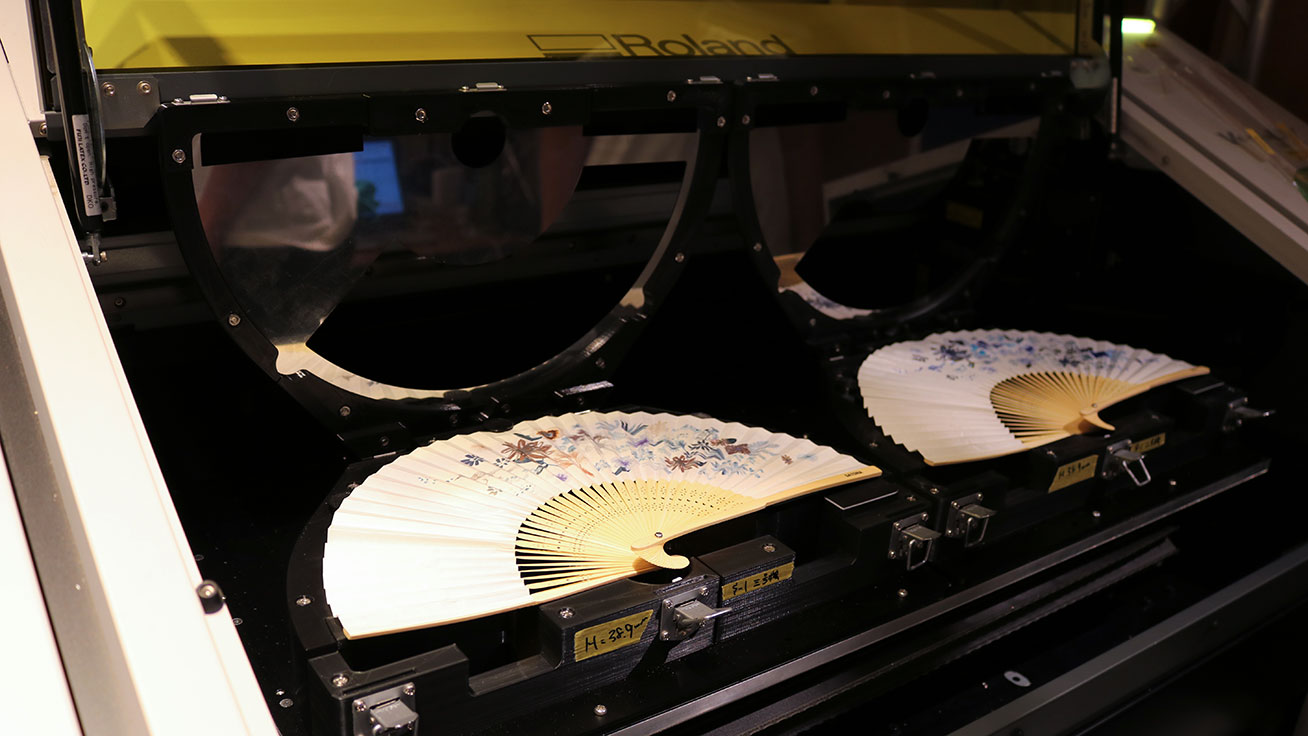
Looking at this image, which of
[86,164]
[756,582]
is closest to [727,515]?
[756,582]

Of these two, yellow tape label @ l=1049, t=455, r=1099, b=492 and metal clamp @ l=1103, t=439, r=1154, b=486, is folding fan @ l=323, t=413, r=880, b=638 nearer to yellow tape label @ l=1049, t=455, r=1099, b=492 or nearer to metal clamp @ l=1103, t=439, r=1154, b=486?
yellow tape label @ l=1049, t=455, r=1099, b=492

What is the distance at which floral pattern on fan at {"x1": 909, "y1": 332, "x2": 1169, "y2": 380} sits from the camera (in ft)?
6.08

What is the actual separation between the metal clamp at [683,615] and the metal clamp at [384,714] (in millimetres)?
306

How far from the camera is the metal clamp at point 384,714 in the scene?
0.95 metres

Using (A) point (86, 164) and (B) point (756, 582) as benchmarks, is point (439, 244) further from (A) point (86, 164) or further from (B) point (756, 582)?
(B) point (756, 582)

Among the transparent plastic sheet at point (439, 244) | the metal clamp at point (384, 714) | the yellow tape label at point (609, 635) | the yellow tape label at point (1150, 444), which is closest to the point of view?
the metal clamp at point (384, 714)

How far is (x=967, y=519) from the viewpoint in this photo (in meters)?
1.44

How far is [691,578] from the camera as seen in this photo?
1.17 meters

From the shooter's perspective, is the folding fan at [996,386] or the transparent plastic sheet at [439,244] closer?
the transparent plastic sheet at [439,244]

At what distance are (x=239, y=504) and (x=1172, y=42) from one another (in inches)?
88.5

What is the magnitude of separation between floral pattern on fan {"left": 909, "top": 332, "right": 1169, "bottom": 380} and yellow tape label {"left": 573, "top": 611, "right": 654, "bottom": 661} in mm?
908

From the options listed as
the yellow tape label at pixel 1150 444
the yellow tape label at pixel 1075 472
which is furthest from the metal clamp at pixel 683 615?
the yellow tape label at pixel 1150 444

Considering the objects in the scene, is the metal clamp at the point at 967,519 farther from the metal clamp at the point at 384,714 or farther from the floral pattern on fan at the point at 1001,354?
the metal clamp at the point at 384,714

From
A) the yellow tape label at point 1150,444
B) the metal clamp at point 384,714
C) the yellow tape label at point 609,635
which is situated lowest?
the yellow tape label at point 1150,444
